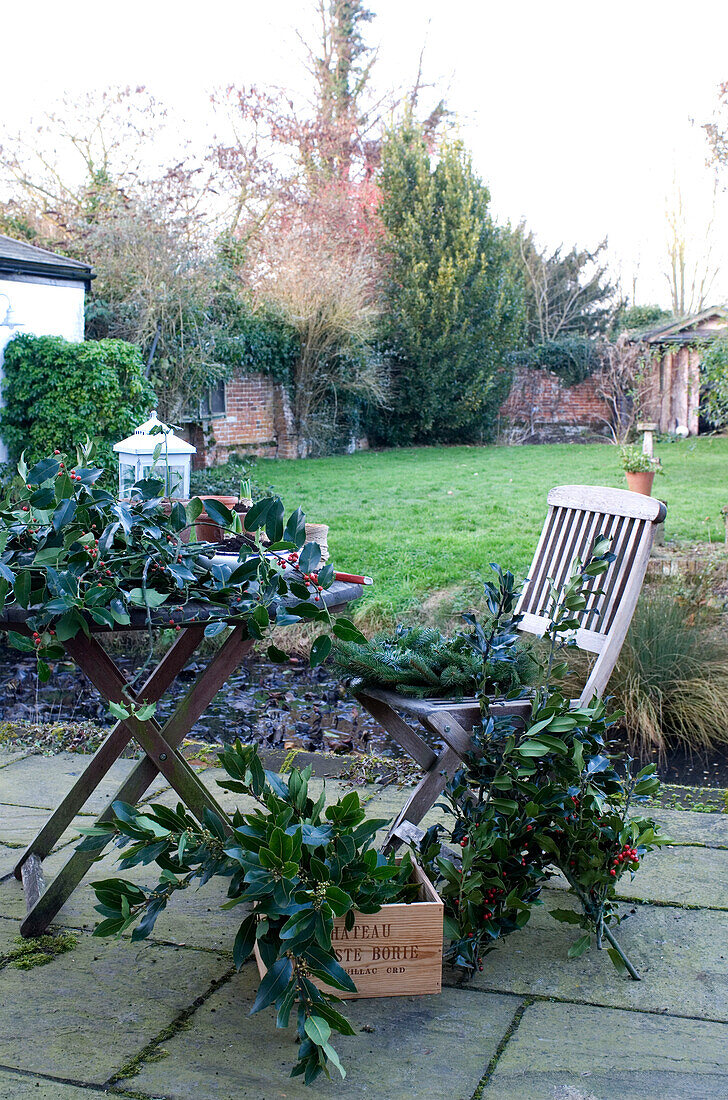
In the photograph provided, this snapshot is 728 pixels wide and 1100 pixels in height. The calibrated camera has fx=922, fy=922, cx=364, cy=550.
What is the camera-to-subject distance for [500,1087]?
5.48ft

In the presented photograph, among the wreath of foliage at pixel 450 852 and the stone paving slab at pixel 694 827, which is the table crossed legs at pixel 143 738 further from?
the stone paving slab at pixel 694 827

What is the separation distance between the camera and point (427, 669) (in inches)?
93.9

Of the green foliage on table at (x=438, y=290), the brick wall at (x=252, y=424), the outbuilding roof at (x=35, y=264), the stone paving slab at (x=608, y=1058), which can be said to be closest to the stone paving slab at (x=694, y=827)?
the stone paving slab at (x=608, y=1058)

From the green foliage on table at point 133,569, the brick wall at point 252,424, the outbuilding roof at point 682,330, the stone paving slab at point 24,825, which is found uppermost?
the outbuilding roof at point 682,330

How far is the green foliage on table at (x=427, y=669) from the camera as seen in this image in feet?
7.77

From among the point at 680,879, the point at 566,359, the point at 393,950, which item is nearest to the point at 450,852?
the point at 393,950

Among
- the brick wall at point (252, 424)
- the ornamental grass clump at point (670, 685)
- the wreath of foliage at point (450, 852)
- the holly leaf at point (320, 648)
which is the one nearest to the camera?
the wreath of foliage at point (450, 852)

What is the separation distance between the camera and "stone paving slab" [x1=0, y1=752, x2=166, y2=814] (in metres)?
3.06

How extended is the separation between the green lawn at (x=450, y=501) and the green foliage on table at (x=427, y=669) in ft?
10.8

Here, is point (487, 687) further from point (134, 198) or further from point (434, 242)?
point (434, 242)

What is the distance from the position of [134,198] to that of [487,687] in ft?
39.4

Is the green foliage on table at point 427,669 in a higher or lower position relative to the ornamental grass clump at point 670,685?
higher

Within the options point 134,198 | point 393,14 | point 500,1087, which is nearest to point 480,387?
point 134,198

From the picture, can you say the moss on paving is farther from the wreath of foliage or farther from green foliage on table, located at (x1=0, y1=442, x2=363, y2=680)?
green foliage on table, located at (x1=0, y1=442, x2=363, y2=680)
